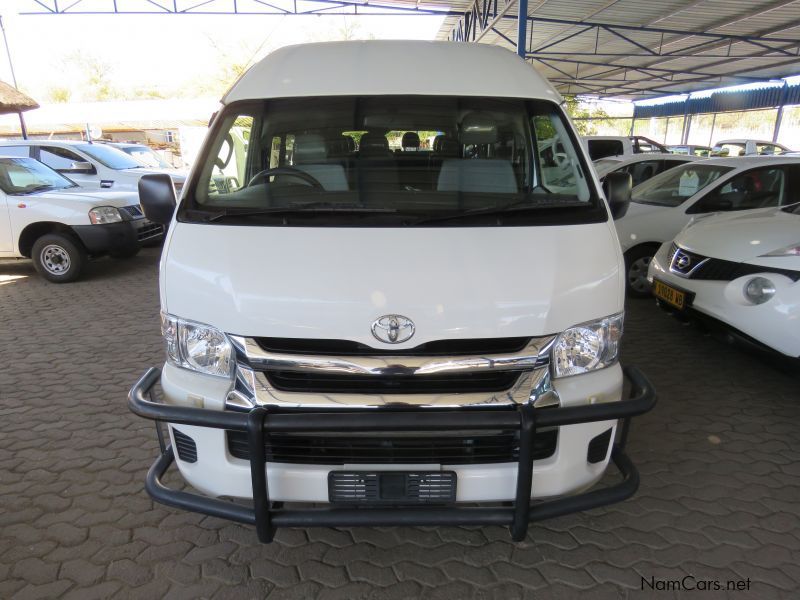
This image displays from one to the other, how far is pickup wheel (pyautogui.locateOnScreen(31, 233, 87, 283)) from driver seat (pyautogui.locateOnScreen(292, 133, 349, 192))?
5604mm

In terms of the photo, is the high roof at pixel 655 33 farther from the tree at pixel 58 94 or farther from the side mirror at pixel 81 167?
the tree at pixel 58 94

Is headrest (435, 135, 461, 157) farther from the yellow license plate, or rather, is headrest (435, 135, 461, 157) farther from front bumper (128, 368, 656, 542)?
the yellow license plate

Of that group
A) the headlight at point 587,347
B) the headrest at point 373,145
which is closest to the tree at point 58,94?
the headrest at point 373,145

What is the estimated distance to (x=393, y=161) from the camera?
2.74 m

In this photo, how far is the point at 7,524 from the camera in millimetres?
2674

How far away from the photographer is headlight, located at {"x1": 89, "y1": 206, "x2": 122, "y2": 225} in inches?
275

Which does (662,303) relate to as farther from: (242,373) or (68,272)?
(68,272)

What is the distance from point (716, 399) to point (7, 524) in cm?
453

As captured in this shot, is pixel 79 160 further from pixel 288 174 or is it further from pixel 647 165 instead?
pixel 647 165

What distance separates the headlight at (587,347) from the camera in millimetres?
2053

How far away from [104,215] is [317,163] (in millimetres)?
5550

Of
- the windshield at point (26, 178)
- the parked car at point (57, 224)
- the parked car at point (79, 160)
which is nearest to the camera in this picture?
the parked car at point (57, 224)

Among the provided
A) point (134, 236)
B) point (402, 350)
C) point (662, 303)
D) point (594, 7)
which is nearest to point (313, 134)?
point (402, 350)

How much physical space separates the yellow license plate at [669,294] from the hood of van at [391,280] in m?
2.37
